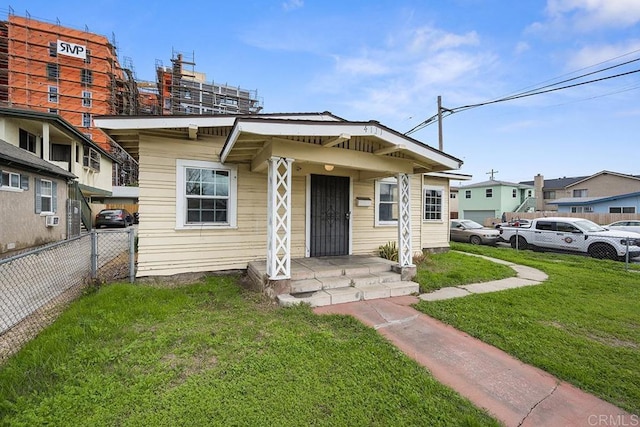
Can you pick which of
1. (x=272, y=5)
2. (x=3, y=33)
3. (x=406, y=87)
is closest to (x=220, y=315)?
(x=272, y=5)

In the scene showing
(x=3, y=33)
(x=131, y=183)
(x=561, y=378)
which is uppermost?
(x=3, y=33)

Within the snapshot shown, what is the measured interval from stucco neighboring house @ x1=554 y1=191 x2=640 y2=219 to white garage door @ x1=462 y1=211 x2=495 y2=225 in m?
5.68

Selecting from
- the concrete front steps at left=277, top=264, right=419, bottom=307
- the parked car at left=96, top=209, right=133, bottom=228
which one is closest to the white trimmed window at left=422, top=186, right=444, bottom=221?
the concrete front steps at left=277, top=264, right=419, bottom=307

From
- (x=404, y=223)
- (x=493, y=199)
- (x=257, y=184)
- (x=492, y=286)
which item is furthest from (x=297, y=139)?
(x=493, y=199)

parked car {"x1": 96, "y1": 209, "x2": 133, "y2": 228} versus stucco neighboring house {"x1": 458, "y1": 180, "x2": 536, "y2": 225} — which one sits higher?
stucco neighboring house {"x1": 458, "y1": 180, "x2": 536, "y2": 225}

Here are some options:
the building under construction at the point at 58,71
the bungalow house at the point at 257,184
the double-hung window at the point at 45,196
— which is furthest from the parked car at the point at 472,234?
the building under construction at the point at 58,71

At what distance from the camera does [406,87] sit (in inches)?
498

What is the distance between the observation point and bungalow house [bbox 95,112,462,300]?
14.5 feet

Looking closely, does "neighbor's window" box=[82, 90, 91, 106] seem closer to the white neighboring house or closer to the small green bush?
the white neighboring house

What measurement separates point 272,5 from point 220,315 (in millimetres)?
10210

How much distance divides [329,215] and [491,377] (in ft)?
14.7

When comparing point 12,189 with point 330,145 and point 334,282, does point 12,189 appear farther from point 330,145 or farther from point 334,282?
point 334,282

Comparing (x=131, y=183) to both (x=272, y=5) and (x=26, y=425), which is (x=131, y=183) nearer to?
(x=272, y=5)

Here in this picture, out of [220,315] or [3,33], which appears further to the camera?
[3,33]
